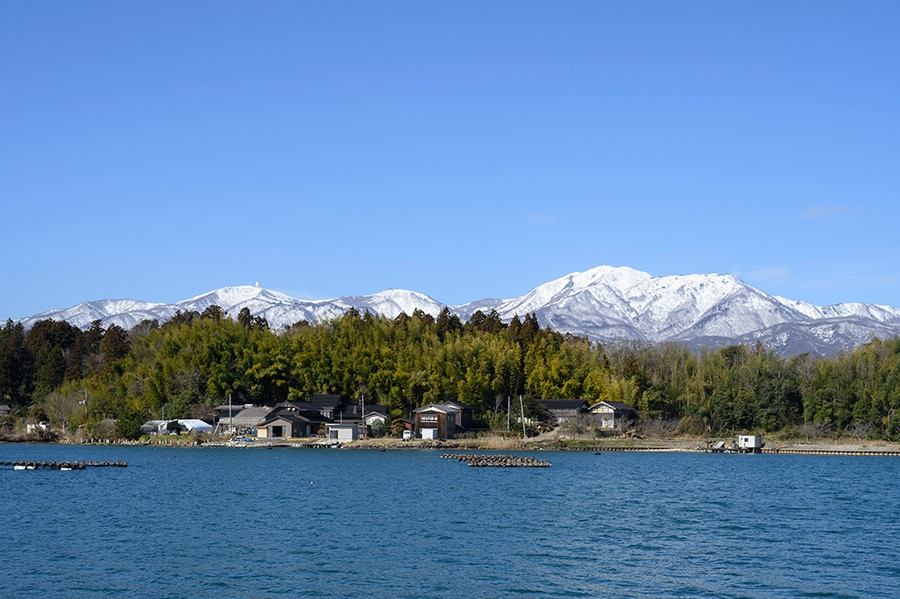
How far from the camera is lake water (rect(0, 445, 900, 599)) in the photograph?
2142 cm

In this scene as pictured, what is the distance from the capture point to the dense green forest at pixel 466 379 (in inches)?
2990

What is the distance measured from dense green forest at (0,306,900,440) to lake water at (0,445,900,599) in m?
24.4

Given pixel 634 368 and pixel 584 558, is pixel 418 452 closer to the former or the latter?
pixel 634 368

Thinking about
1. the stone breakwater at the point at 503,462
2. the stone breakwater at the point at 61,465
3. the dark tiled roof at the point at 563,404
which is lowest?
the stone breakwater at the point at 503,462

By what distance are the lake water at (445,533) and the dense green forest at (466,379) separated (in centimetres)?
2441

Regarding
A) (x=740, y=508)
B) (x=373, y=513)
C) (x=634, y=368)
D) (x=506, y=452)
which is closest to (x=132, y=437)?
(x=506, y=452)

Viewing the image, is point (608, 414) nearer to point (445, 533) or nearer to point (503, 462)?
point (503, 462)

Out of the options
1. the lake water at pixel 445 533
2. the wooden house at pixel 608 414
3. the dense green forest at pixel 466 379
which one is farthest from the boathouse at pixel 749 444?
the lake water at pixel 445 533

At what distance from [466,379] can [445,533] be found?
158 feet

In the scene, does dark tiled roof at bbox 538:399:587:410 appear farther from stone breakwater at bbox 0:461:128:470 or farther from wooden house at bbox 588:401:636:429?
stone breakwater at bbox 0:461:128:470

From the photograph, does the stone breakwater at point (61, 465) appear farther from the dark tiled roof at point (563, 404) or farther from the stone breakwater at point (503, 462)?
the dark tiled roof at point (563, 404)

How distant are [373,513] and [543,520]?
615 cm

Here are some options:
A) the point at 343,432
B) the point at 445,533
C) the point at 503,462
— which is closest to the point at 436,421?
the point at 343,432

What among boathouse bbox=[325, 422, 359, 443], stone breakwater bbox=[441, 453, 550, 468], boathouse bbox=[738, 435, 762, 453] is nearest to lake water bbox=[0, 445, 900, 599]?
stone breakwater bbox=[441, 453, 550, 468]
